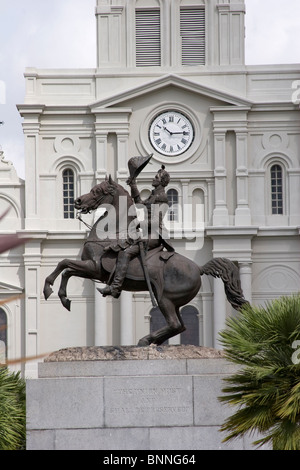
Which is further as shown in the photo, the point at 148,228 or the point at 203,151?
the point at 203,151

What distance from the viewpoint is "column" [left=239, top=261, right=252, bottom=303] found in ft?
177

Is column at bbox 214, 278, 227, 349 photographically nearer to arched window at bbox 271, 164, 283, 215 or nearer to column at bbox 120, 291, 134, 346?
column at bbox 120, 291, 134, 346

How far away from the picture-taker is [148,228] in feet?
75.0

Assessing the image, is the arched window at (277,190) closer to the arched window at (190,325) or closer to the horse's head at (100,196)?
the arched window at (190,325)

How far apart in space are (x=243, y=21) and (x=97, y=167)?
8.59m

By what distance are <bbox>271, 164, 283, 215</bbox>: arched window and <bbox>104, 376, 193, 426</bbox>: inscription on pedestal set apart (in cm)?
3604

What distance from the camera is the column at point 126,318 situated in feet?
176

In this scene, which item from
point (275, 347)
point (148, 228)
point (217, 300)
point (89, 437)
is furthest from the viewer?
point (217, 300)

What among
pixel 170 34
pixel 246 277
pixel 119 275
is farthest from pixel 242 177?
pixel 119 275

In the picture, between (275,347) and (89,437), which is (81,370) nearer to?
(89,437)

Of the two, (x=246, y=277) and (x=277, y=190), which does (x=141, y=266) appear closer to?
(x=246, y=277)

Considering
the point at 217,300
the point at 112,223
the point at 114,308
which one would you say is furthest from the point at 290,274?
the point at 112,223

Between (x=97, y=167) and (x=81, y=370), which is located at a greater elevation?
(x=97, y=167)

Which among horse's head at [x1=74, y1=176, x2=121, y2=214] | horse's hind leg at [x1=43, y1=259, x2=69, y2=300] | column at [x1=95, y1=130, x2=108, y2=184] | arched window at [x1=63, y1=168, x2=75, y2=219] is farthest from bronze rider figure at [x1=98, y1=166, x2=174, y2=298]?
arched window at [x1=63, y1=168, x2=75, y2=219]
